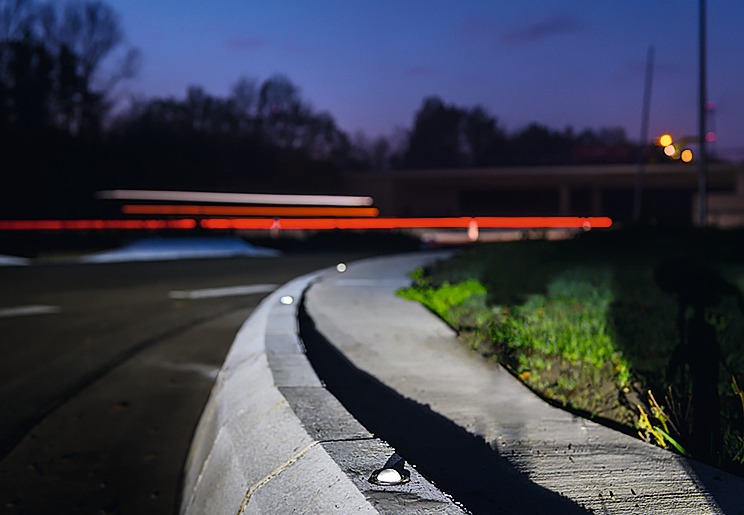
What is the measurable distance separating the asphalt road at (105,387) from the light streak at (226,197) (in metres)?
22.7

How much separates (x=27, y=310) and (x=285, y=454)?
9.71 m

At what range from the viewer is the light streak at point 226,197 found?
124 feet

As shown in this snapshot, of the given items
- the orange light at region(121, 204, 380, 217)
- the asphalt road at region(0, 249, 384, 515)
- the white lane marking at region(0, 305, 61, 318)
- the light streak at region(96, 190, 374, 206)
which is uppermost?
the light streak at region(96, 190, 374, 206)

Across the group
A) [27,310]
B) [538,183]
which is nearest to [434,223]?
[538,183]

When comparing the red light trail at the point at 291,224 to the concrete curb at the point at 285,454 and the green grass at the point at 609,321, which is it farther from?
the concrete curb at the point at 285,454

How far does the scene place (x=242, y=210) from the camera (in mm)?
44125

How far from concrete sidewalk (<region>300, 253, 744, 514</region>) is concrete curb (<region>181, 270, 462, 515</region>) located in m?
0.36

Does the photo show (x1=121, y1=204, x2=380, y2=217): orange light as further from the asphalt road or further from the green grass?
the green grass

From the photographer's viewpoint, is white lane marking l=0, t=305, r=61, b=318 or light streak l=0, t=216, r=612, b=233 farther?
light streak l=0, t=216, r=612, b=233

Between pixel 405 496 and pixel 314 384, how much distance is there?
2.08 m

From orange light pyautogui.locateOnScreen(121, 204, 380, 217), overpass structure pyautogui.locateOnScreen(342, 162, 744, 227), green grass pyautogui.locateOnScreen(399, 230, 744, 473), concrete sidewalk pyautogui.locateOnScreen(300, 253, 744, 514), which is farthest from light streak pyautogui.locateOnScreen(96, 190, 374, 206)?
concrete sidewalk pyautogui.locateOnScreen(300, 253, 744, 514)

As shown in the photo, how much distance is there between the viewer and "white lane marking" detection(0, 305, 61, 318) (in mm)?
11574

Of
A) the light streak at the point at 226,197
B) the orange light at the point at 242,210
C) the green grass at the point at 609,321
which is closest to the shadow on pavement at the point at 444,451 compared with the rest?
the green grass at the point at 609,321

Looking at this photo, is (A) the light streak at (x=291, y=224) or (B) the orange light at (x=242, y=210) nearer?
(A) the light streak at (x=291, y=224)
